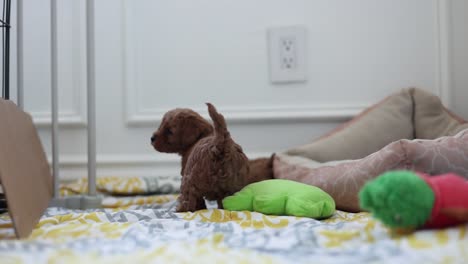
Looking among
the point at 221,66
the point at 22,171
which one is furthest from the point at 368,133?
the point at 22,171

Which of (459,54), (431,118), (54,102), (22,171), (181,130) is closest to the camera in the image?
(22,171)

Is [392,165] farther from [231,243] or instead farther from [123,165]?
[123,165]

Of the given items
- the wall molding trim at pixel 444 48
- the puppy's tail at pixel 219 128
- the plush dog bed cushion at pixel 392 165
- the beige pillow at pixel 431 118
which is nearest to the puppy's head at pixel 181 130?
Result: the puppy's tail at pixel 219 128

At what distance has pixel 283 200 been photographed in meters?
0.91

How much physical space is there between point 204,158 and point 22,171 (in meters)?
0.33

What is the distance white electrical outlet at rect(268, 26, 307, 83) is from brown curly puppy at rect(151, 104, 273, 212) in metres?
0.50

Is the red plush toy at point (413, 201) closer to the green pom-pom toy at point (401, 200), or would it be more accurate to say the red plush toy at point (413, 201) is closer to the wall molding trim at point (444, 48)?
the green pom-pom toy at point (401, 200)

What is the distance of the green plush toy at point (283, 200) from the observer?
2.90ft

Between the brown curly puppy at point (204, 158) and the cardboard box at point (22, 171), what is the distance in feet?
0.88

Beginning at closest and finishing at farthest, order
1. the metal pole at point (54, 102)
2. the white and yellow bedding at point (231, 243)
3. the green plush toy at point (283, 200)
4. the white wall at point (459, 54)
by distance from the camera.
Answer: the white and yellow bedding at point (231, 243), the green plush toy at point (283, 200), the metal pole at point (54, 102), the white wall at point (459, 54)

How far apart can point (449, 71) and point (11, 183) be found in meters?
1.24

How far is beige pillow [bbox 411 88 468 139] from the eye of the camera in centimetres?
128

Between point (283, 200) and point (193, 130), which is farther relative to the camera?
point (193, 130)

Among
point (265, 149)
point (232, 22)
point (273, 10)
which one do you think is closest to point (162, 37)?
point (232, 22)
